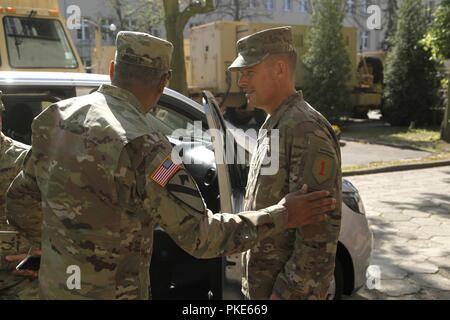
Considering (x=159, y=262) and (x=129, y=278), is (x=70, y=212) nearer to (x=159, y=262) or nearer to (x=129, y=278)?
(x=129, y=278)

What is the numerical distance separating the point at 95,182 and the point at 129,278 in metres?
0.37

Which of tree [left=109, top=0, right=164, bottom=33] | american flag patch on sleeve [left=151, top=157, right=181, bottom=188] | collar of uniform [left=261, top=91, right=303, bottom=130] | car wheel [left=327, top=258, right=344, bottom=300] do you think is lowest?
car wheel [left=327, top=258, right=344, bottom=300]

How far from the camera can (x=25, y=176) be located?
5.79 ft

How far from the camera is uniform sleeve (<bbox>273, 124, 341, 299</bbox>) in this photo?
1773 millimetres

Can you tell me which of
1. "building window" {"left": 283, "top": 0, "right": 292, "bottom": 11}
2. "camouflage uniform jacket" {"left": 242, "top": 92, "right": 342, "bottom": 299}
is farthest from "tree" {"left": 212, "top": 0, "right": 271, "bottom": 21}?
"camouflage uniform jacket" {"left": 242, "top": 92, "right": 342, "bottom": 299}

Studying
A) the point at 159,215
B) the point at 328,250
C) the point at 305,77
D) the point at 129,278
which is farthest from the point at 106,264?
the point at 305,77

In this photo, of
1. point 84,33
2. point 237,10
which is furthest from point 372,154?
point 84,33

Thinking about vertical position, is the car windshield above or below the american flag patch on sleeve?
below

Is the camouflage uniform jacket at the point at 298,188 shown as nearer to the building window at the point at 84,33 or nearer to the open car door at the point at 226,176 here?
the open car door at the point at 226,176

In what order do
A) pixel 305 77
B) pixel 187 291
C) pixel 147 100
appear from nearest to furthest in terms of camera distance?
pixel 147 100 → pixel 187 291 → pixel 305 77

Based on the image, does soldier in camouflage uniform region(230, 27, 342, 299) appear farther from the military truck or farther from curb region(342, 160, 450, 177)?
the military truck

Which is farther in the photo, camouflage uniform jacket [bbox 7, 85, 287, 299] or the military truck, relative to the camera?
the military truck

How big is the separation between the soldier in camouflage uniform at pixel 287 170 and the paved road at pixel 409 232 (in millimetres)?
1942

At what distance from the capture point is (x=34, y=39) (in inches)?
266
